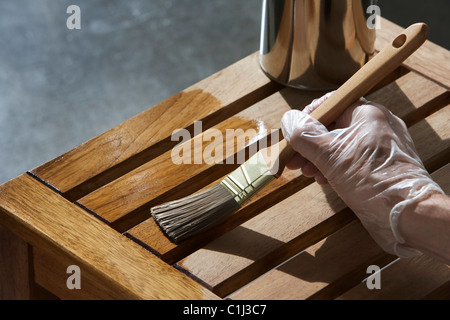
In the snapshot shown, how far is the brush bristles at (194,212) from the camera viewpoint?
131cm

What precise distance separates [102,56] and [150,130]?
1.37 m

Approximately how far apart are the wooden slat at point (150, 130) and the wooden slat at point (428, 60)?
30 cm

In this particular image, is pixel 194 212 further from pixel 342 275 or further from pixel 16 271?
pixel 16 271

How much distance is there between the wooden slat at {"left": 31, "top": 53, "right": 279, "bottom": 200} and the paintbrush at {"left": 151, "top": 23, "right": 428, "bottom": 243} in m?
0.19

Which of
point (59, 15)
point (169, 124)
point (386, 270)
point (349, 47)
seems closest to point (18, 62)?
point (59, 15)

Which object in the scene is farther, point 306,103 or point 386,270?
point 306,103

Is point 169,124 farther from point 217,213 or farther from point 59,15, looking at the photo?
point 59,15

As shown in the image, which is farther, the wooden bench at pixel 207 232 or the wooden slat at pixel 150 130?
the wooden slat at pixel 150 130

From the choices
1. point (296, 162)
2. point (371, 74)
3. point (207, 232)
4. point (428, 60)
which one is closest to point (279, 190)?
point (296, 162)

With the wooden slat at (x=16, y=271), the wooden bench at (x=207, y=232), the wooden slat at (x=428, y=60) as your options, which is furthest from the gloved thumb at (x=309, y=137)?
the wooden slat at (x=16, y=271)

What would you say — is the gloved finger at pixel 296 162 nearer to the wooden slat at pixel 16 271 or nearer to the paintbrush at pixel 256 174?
the paintbrush at pixel 256 174

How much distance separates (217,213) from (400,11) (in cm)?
187

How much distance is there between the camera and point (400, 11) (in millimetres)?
2902
